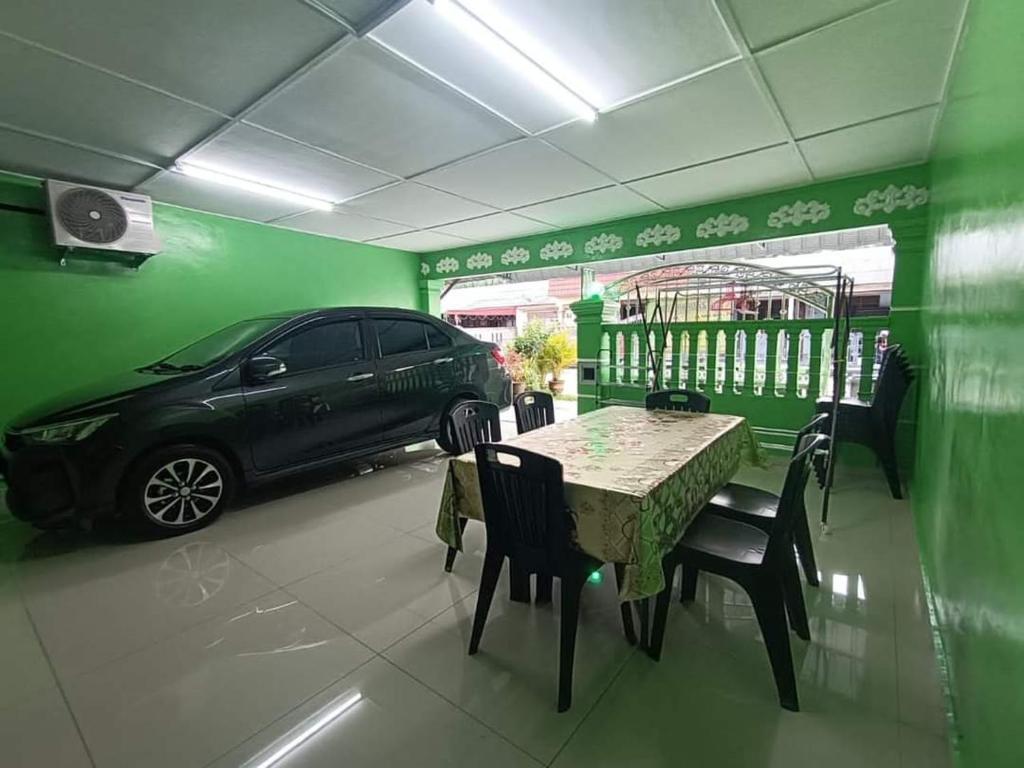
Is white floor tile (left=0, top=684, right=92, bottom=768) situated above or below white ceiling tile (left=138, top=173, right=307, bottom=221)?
below

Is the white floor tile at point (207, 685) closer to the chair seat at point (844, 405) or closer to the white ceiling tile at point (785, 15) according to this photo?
the white ceiling tile at point (785, 15)

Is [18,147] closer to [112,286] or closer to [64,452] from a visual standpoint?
[112,286]

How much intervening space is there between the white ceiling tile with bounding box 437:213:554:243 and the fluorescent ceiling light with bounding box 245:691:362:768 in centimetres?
398

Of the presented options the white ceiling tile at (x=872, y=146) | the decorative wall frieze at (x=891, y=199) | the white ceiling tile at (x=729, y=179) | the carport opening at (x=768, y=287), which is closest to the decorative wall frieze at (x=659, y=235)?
the carport opening at (x=768, y=287)

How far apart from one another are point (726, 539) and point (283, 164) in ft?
11.4

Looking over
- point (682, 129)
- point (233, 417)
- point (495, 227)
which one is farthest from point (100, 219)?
point (682, 129)

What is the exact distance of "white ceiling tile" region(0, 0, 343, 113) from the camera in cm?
160

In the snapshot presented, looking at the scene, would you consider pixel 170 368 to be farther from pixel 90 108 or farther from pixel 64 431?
pixel 90 108

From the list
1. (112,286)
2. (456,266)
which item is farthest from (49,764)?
(456,266)

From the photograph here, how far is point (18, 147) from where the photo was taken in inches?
108

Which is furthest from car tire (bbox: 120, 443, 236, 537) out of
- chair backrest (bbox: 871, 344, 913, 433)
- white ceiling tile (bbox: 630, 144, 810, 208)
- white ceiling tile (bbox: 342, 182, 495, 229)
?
chair backrest (bbox: 871, 344, 913, 433)

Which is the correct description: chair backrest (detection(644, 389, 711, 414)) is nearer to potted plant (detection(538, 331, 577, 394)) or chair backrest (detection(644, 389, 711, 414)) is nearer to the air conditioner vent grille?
potted plant (detection(538, 331, 577, 394))

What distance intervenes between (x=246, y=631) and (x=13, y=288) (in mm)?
3471

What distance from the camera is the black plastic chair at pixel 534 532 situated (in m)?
1.35
